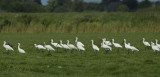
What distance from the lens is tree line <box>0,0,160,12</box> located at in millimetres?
84625

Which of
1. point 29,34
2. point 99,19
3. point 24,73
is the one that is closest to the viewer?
point 24,73

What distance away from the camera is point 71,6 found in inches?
4715

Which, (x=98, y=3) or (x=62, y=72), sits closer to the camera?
(x=62, y=72)

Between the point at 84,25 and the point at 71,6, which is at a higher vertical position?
the point at 84,25

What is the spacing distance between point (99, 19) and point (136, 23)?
5508 mm

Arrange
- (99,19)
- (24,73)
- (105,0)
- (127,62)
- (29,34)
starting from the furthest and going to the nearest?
(105,0), (99,19), (29,34), (127,62), (24,73)

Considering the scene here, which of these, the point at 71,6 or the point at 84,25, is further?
the point at 71,6

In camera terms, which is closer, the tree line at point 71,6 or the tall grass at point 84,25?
the tall grass at point 84,25

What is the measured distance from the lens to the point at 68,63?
20891 mm

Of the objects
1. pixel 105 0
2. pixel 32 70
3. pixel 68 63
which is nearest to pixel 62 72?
pixel 32 70

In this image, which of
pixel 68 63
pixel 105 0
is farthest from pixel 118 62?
pixel 105 0

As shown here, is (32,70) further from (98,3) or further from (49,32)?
(98,3)

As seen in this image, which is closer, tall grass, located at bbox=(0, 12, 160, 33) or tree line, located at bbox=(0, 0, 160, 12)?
tall grass, located at bbox=(0, 12, 160, 33)

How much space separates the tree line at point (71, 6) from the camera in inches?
3332
